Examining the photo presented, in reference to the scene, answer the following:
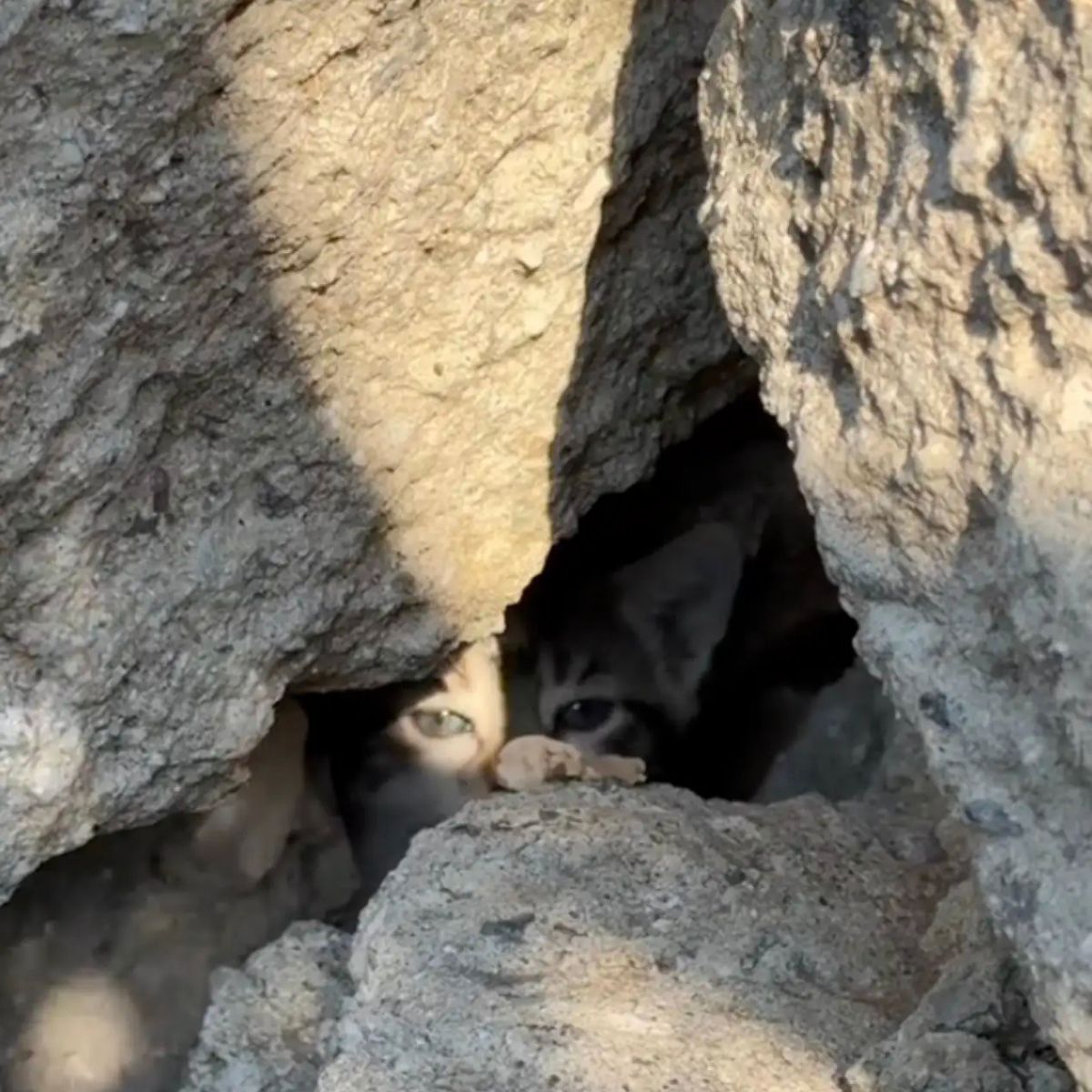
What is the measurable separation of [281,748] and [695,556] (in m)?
0.52

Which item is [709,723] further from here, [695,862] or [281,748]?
[695,862]

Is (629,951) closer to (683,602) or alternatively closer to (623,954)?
(623,954)

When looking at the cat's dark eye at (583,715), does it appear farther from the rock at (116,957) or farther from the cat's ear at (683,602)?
the rock at (116,957)

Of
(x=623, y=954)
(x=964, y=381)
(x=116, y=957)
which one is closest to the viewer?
(x=964, y=381)

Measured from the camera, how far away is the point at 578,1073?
3.46ft

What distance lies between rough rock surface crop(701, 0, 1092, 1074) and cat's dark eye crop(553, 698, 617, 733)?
2.64 feet

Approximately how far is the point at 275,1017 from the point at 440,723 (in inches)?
17.9

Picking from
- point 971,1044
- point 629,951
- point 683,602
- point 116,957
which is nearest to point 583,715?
point 683,602

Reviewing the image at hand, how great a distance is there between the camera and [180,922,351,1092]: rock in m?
1.29

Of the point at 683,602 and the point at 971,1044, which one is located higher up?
the point at 971,1044

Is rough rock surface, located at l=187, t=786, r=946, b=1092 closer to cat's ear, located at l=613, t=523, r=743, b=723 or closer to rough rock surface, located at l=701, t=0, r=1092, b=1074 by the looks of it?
rough rock surface, located at l=701, t=0, r=1092, b=1074

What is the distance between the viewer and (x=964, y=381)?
926 millimetres

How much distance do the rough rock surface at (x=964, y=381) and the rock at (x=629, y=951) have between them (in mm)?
240

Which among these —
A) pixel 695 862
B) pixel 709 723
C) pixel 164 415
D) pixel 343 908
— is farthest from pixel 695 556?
pixel 164 415
